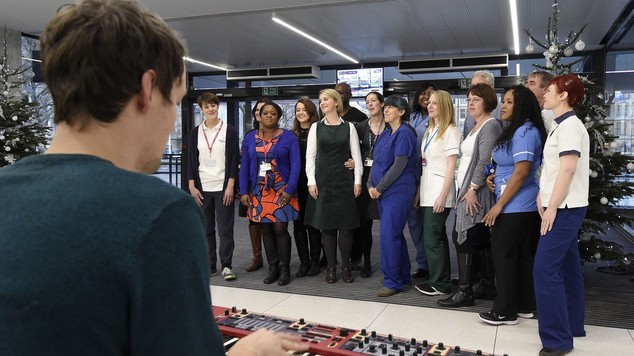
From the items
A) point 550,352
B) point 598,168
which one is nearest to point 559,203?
A: point 550,352

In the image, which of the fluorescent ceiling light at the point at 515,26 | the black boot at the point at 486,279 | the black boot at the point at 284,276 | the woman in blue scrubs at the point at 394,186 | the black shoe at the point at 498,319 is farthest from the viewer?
the fluorescent ceiling light at the point at 515,26

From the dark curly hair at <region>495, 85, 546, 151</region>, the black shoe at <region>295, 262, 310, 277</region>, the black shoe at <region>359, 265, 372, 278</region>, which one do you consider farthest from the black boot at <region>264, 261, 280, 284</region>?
the dark curly hair at <region>495, 85, 546, 151</region>

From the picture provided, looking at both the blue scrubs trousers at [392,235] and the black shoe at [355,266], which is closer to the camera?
the blue scrubs trousers at [392,235]

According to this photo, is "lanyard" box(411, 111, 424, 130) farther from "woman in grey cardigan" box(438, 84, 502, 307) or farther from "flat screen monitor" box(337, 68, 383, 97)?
"flat screen monitor" box(337, 68, 383, 97)

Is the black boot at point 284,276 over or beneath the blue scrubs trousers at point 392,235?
beneath

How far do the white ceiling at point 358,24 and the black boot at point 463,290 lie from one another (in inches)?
143

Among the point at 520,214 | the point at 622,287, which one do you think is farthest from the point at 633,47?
the point at 520,214

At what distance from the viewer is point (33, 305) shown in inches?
23.5

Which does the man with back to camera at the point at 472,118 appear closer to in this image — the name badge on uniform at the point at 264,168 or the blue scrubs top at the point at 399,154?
the blue scrubs top at the point at 399,154

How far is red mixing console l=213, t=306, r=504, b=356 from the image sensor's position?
1447mm

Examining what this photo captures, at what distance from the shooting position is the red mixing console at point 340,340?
145 centimetres

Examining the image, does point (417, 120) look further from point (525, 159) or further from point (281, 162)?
point (525, 159)

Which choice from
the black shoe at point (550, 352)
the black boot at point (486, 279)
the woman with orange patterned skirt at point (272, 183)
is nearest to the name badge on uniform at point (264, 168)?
the woman with orange patterned skirt at point (272, 183)

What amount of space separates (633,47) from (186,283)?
8610 millimetres
